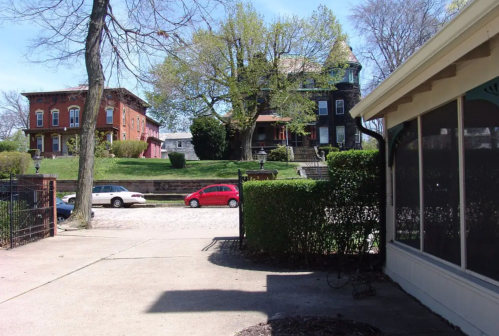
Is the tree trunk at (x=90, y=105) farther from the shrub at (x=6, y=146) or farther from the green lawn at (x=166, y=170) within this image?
the shrub at (x=6, y=146)

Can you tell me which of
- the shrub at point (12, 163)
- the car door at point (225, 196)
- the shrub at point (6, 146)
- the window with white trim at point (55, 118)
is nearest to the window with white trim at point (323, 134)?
the car door at point (225, 196)

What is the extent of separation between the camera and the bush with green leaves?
41.5m

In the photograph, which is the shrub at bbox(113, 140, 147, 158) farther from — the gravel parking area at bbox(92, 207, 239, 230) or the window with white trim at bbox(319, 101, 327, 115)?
the gravel parking area at bbox(92, 207, 239, 230)

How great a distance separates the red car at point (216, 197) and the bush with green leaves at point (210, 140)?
16874mm

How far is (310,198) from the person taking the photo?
7.41 meters

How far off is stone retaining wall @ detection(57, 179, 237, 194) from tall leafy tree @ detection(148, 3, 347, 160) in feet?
21.2

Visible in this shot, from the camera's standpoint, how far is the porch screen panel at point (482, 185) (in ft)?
12.4

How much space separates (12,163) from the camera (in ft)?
98.6

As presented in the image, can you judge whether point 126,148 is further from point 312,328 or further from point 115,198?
point 312,328

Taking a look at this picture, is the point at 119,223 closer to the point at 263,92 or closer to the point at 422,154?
the point at 422,154

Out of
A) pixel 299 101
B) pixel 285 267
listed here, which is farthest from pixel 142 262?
pixel 299 101

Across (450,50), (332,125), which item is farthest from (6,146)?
(450,50)

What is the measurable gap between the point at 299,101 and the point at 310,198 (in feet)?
91.2

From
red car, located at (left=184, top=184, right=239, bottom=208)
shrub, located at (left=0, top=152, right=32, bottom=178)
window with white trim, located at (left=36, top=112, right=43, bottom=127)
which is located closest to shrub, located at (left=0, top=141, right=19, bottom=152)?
window with white trim, located at (left=36, top=112, right=43, bottom=127)
